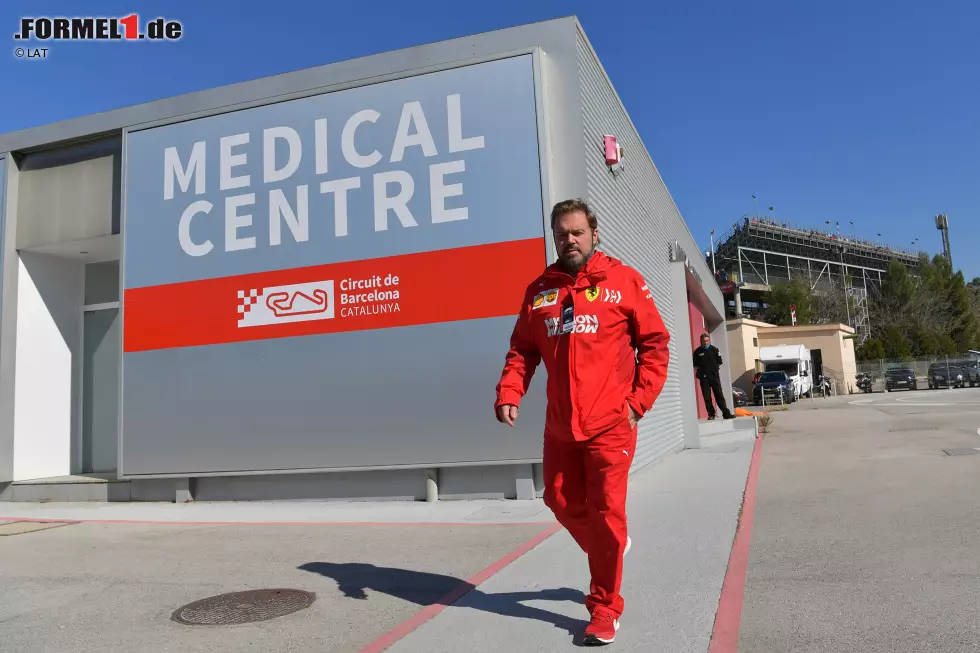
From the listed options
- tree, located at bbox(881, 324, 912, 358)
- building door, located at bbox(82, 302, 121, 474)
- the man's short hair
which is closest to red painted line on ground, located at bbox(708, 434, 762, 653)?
the man's short hair

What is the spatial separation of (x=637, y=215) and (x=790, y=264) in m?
72.7

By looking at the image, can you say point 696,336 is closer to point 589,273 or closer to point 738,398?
point 738,398

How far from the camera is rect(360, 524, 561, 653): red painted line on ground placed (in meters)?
3.43

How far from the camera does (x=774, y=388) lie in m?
30.9

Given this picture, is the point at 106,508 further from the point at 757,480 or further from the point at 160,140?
the point at 757,480

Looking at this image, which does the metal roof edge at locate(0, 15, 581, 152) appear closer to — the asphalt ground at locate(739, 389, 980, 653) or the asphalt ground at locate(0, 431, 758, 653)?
the asphalt ground at locate(0, 431, 758, 653)

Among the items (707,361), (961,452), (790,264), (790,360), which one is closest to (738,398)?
(790,360)

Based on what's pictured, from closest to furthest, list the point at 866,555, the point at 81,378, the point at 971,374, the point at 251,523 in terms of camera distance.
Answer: the point at 866,555 < the point at 251,523 < the point at 81,378 < the point at 971,374

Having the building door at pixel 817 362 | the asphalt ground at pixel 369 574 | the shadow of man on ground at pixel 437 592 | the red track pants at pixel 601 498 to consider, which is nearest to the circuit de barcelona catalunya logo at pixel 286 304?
the asphalt ground at pixel 369 574

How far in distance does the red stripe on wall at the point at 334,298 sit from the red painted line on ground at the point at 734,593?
3260mm

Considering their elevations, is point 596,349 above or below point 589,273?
below

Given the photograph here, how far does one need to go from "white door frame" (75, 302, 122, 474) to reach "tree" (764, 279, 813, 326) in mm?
56868

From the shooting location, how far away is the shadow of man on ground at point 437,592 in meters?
3.73

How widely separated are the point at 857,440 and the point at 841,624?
33.7 feet
